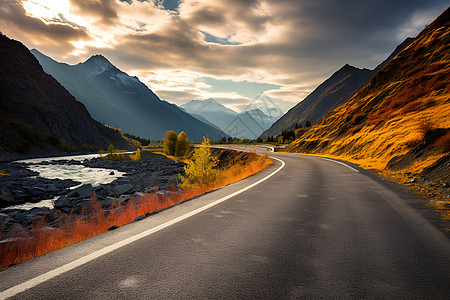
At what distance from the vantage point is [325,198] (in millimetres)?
6441

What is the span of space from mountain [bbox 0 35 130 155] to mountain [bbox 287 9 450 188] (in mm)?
66146

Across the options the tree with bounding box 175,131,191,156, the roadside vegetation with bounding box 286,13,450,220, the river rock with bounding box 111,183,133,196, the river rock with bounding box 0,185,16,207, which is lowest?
the river rock with bounding box 0,185,16,207

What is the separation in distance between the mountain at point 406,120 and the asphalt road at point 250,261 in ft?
18.6

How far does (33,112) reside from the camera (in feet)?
240

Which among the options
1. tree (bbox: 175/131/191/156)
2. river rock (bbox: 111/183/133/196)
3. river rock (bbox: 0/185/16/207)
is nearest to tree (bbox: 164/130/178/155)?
tree (bbox: 175/131/191/156)

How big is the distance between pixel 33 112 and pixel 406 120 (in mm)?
92145

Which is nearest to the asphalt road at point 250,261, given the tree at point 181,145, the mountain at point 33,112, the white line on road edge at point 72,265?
the white line on road edge at point 72,265

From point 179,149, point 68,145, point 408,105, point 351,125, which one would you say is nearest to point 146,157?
point 179,149

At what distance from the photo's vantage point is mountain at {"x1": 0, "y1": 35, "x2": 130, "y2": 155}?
60656 millimetres

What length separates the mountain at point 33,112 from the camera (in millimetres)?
60656

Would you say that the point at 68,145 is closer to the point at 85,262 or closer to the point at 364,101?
the point at 364,101

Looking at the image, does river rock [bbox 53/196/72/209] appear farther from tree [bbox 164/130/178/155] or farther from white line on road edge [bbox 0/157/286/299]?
tree [bbox 164/130/178/155]

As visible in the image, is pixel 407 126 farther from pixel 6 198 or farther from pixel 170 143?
pixel 170 143

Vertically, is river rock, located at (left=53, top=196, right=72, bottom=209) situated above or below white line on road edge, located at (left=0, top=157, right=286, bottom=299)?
below
